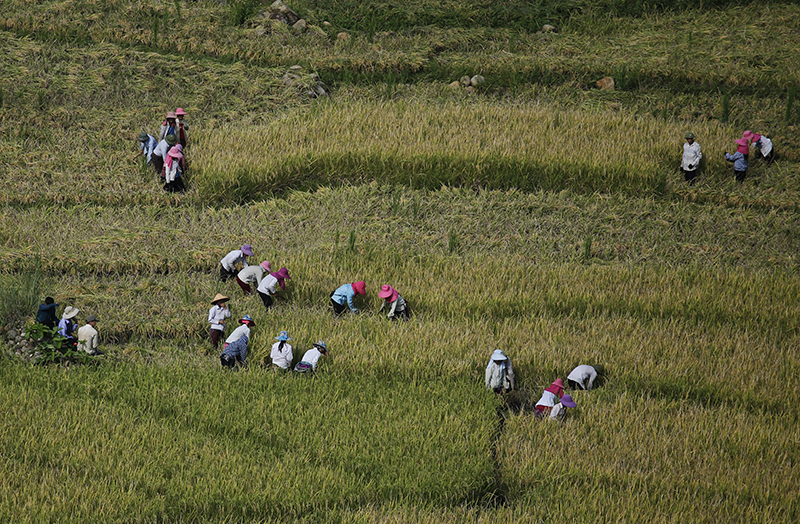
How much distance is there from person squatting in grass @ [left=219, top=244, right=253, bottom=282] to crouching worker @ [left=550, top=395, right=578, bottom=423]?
14.7 ft

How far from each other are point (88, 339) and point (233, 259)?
7.28ft

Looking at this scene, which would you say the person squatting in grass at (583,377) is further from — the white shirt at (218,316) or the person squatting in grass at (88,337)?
the person squatting in grass at (88,337)

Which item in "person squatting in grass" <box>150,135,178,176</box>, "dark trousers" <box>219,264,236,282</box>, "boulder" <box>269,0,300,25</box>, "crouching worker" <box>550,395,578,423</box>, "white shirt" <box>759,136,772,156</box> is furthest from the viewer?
"boulder" <box>269,0,300,25</box>

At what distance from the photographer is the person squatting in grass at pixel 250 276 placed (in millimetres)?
10641

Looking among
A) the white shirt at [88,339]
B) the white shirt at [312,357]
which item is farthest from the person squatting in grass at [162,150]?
the white shirt at [312,357]

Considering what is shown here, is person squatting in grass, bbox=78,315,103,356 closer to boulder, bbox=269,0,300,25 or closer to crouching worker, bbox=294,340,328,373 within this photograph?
crouching worker, bbox=294,340,328,373

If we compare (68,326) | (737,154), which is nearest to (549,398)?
(68,326)

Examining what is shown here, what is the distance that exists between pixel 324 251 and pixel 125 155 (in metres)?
4.33

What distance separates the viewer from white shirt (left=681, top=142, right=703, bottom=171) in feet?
44.2

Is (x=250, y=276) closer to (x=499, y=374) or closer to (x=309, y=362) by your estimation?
(x=309, y=362)

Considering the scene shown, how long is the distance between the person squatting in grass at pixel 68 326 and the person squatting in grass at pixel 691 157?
9.32 metres

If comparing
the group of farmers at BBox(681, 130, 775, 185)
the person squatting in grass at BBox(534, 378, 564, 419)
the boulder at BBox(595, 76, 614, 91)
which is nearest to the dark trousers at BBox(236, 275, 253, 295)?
the person squatting in grass at BBox(534, 378, 564, 419)

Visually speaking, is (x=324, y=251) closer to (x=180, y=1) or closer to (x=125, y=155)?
(x=125, y=155)

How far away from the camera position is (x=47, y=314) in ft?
30.7
